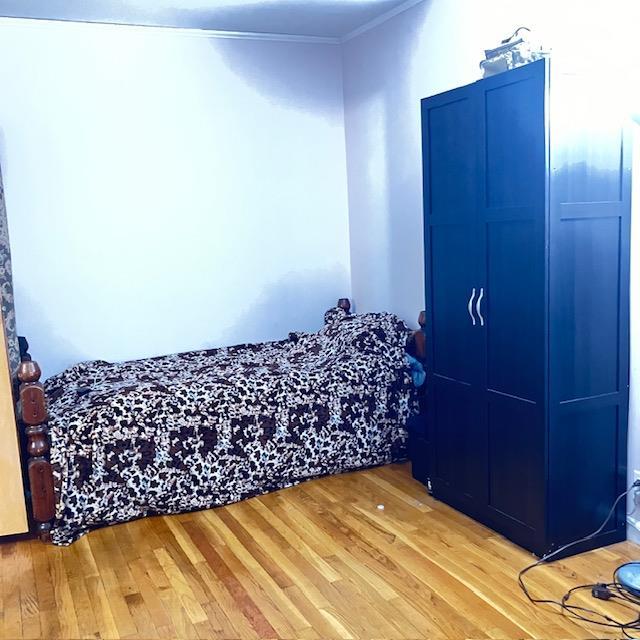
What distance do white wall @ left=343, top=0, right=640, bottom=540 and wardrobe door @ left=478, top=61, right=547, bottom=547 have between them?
29 centimetres

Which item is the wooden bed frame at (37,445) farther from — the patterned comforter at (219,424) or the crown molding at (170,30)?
the crown molding at (170,30)

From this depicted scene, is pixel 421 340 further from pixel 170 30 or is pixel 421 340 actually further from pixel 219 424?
pixel 170 30

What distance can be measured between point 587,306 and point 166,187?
2769mm

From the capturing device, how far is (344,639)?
2402 mm

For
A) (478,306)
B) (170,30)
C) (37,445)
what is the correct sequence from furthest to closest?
(170,30) < (37,445) < (478,306)

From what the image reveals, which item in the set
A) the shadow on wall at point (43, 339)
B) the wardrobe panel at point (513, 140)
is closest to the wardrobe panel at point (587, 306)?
the wardrobe panel at point (513, 140)

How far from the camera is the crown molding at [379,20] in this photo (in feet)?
13.5

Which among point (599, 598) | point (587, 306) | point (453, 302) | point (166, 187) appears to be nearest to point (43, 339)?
point (166, 187)

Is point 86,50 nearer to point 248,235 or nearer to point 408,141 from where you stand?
point 248,235

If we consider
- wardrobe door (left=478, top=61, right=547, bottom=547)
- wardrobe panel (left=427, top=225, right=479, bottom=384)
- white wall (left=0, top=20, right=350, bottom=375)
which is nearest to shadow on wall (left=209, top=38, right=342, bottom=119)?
white wall (left=0, top=20, right=350, bottom=375)

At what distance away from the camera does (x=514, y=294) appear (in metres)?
2.88

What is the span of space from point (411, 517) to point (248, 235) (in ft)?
7.45

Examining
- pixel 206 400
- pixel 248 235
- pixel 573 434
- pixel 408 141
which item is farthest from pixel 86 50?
pixel 573 434

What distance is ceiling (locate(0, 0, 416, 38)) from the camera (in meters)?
3.93
